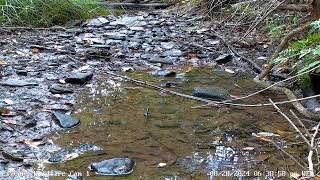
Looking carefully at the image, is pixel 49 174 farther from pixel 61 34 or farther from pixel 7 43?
pixel 61 34

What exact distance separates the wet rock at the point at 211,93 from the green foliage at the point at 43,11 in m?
3.30

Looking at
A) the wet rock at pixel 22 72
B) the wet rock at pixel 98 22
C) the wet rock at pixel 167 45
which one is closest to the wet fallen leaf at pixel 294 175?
the wet rock at pixel 22 72

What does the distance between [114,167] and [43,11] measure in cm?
472

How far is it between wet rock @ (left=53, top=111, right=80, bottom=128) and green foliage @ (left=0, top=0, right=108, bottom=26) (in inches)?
128

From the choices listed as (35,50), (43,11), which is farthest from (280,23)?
(43,11)

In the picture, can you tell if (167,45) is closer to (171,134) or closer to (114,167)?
(171,134)

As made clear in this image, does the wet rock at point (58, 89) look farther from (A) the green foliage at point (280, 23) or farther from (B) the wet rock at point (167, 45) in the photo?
(A) the green foliage at point (280, 23)

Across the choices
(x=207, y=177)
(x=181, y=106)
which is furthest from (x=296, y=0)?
(x=207, y=177)

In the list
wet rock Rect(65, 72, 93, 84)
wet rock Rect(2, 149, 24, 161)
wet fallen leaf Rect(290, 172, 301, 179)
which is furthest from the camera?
wet rock Rect(65, 72, 93, 84)

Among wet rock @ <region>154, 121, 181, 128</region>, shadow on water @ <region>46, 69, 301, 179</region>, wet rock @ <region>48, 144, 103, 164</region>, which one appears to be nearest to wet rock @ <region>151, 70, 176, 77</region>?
shadow on water @ <region>46, 69, 301, 179</region>

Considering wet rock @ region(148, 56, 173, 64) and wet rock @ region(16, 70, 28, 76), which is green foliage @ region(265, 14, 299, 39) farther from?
wet rock @ region(16, 70, 28, 76)

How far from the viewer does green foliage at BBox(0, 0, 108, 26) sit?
19.1 feet

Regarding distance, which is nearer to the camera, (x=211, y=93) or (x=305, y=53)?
(x=305, y=53)

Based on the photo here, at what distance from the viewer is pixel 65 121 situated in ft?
9.09
